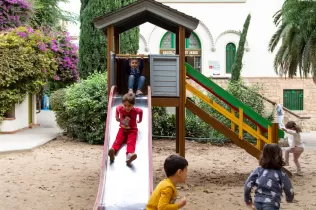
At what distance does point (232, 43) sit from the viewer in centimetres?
2917

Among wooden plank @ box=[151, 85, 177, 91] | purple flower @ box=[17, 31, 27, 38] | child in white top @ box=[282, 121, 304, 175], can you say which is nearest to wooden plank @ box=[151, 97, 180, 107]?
wooden plank @ box=[151, 85, 177, 91]

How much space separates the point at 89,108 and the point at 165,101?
6.64 metres

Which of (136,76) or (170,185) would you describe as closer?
(170,185)

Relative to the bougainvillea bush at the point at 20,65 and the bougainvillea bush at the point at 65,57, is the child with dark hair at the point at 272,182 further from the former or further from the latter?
A: the bougainvillea bush at the point at 65,57

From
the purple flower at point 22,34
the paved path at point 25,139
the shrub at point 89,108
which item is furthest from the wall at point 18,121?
the shrub at point 89,108

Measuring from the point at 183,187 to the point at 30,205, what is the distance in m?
3.06

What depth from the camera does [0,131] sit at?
736 inches

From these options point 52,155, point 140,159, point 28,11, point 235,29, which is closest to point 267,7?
point 235,29

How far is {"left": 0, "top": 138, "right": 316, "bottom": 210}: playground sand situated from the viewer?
8250mm

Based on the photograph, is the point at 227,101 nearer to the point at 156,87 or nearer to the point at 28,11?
the point at 156,87

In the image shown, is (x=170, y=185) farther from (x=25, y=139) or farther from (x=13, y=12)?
(x=13, y=12)

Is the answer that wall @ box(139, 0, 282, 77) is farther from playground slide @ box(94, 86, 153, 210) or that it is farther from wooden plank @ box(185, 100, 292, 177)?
playground slide @ box(94, 86, 153, 210)

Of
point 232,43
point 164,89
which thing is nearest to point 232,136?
point 164,89

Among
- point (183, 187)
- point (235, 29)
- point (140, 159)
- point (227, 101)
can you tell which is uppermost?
point (235, 29)
